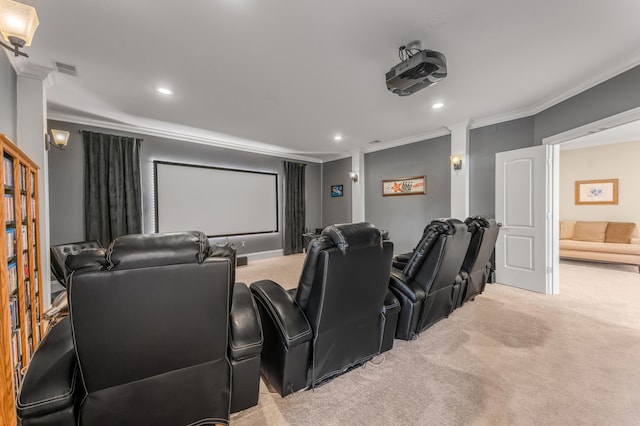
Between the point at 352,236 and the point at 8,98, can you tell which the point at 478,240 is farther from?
the point at 8,98

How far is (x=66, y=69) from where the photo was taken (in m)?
2.59

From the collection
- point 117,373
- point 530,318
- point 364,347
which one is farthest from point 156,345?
point 530,318

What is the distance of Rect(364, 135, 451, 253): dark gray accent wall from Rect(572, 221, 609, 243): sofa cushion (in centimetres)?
328

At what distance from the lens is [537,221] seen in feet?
11.7

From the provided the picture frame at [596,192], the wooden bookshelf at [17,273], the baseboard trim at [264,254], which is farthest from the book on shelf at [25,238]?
the picture frame at [596,192]

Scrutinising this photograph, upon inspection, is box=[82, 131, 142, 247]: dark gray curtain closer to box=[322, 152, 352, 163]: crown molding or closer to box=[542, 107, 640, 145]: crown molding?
box=[322, 152, 352, 163]: crown molding

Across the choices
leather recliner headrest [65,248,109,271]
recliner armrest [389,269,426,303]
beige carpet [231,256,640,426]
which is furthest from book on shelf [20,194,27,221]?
recliner armrest [389,269,426,303]

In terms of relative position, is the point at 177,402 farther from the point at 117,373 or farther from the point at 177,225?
the point at 177,225

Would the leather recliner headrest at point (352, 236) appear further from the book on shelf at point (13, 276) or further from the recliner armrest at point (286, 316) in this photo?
the book on shelf at point (13, 276)

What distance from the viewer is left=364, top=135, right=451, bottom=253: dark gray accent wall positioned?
4871 mm

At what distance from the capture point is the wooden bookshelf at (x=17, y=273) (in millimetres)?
1351

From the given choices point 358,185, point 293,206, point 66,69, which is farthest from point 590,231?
point 66,69

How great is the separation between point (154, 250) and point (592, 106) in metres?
4.36

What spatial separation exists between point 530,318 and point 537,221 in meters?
1.51
